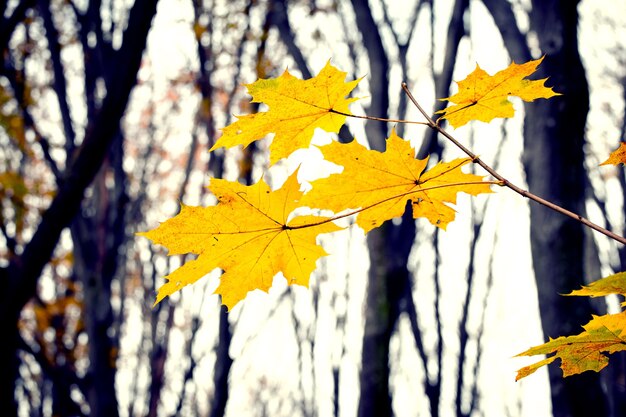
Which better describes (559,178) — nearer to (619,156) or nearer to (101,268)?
(619,156)

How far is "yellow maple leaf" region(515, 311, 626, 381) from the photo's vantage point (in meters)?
0.74

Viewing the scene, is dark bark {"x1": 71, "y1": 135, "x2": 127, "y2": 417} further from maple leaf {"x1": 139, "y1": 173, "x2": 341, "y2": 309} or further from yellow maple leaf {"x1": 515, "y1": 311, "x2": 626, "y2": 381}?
yellow maple leaf {"x1": 515, "y1": 311, "x2": 626, "y2": 381}

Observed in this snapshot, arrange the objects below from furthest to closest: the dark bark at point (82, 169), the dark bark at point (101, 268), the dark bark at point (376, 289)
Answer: the dark bark at point (101, 268)
the dark bark at point (376, 289)
the dark bark at point (82, 169)

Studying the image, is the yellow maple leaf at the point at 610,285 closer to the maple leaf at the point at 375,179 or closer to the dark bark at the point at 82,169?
the maple leaf at the point at 375,179

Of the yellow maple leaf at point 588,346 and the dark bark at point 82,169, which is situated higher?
the dark bark at point 82,169

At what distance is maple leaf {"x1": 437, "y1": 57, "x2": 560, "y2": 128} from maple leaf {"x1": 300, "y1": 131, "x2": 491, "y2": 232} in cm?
10

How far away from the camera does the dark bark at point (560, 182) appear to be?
1.79m

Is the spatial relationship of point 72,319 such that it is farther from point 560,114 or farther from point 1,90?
point 560,114

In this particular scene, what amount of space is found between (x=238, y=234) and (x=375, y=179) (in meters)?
0.27

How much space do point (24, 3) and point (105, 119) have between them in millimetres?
957

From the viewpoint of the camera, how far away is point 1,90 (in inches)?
157

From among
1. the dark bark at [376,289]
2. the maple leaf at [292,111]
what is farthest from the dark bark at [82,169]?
the maple leaf at [292,111]

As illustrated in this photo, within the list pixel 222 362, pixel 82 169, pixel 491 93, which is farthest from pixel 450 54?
pixel 222 362

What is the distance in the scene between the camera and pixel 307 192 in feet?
2.83
